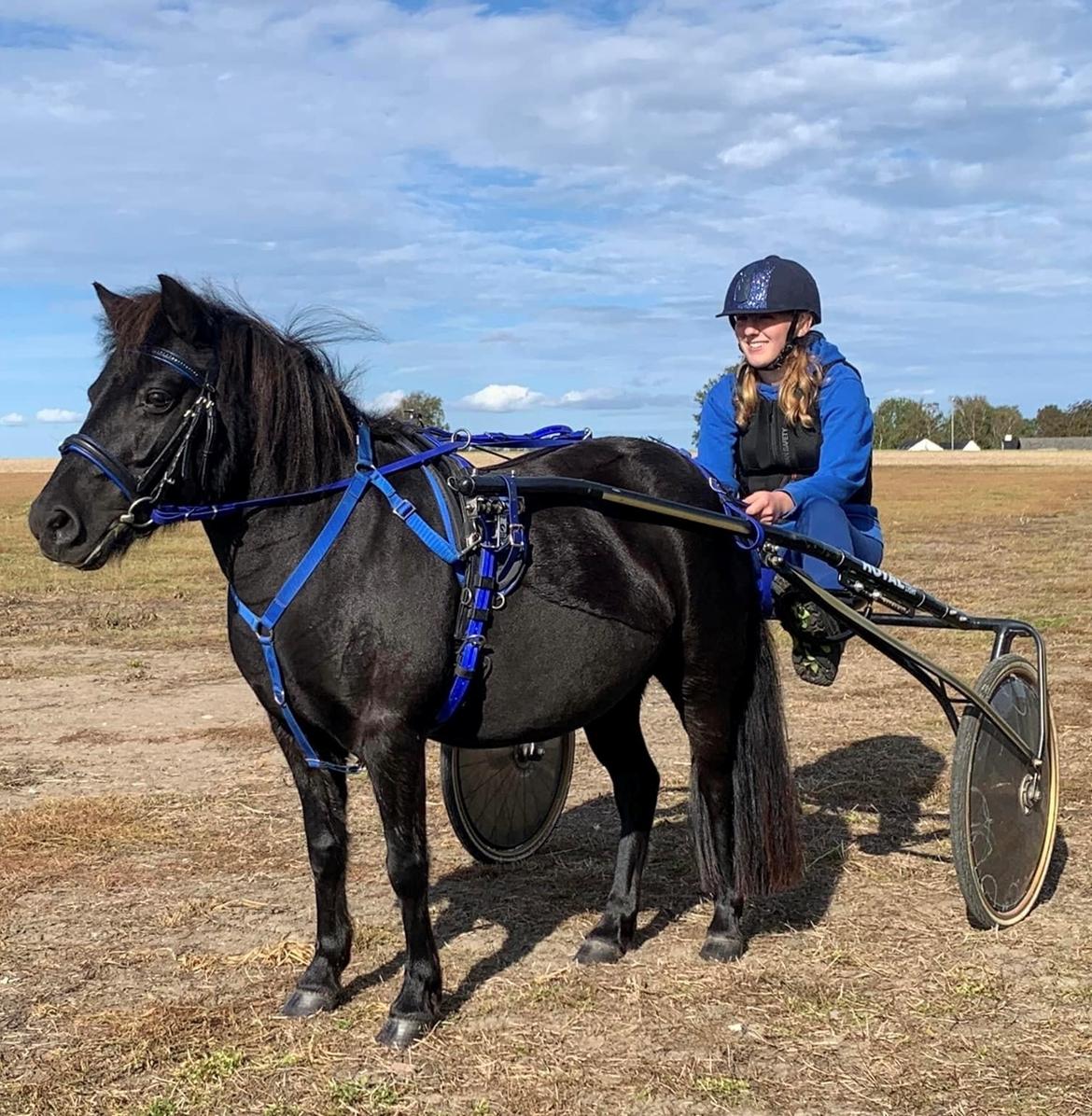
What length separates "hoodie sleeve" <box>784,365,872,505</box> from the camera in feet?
16.6

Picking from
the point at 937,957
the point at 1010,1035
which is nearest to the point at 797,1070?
the point at 1010,1035

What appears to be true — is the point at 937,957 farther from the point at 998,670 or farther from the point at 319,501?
the point at 319,501

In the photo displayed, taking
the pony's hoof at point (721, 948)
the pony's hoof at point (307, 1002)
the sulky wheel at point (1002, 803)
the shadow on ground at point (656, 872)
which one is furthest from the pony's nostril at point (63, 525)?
the sulky wheel at point (1002, 803)

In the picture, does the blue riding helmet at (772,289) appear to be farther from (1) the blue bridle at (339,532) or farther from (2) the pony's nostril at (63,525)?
(2) the pony's nostril at (63,525)

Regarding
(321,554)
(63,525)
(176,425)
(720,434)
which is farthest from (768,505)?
(63,525)

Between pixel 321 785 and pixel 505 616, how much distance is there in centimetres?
93

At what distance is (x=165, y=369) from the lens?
371 centimetres

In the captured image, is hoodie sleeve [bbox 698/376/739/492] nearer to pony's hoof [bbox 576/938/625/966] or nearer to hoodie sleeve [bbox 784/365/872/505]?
hoodie sleeve [bbox 784/365/872/505]

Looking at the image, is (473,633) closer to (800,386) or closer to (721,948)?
(721,948)

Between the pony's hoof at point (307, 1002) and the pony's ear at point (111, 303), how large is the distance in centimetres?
244

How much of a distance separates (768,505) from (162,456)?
2.48 metres

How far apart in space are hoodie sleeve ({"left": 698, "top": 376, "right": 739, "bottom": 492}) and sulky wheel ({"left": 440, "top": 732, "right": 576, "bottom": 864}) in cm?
152

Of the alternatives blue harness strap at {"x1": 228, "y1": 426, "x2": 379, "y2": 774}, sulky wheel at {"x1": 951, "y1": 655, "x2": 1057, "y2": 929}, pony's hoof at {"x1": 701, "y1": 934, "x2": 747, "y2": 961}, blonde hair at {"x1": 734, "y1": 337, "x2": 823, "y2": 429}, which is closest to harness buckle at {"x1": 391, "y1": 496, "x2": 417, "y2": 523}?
blue harness strap at {"x1": 228, "y1": 426, "x2": 379, "y2": 774}

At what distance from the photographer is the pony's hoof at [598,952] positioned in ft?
16.0
